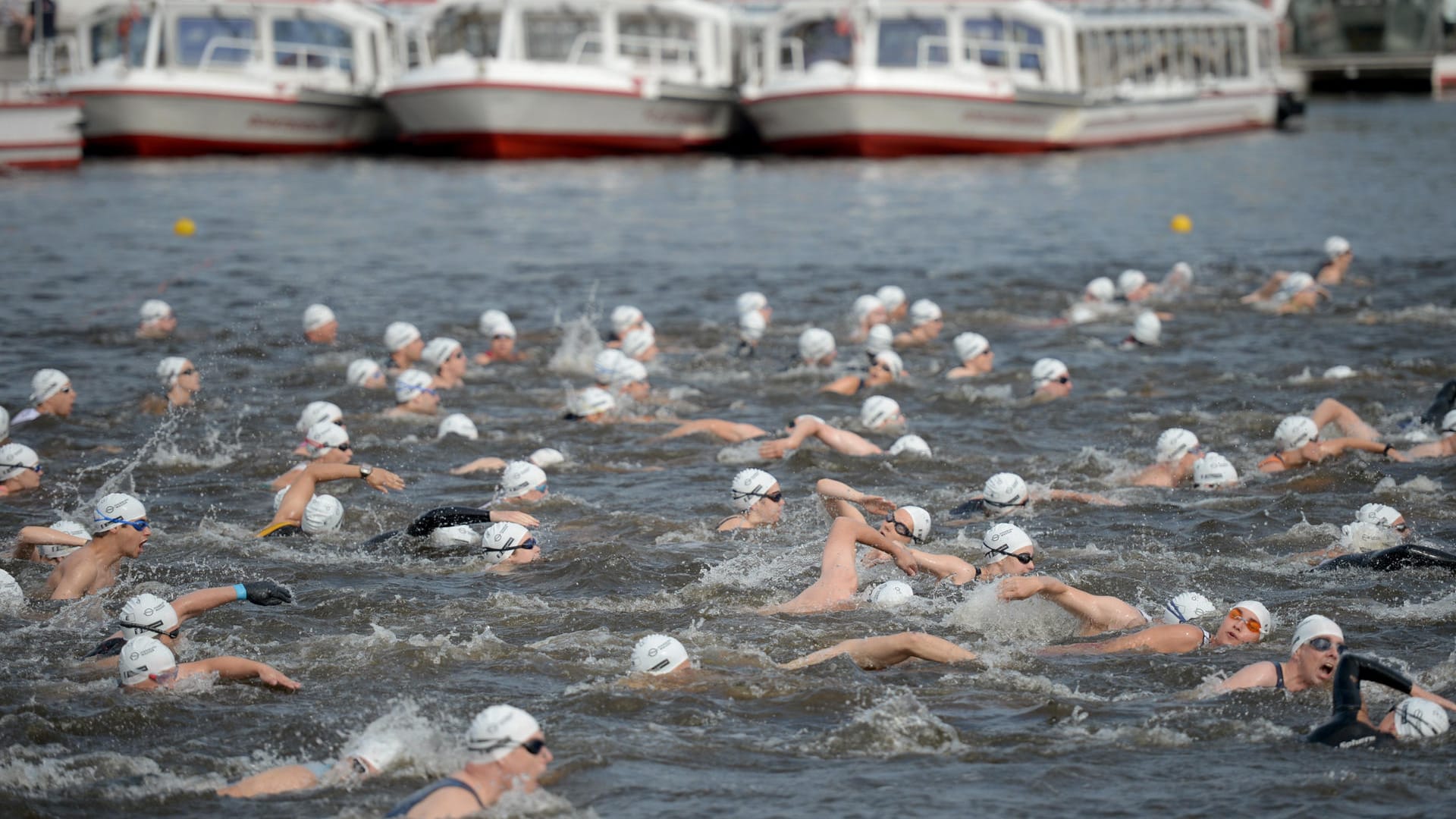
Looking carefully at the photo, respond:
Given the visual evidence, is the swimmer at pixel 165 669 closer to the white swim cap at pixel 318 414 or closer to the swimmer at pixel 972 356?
the white swim cap at pixel 318 414

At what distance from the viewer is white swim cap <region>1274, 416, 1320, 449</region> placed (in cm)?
1520

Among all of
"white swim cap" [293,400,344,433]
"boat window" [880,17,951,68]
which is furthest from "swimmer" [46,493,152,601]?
"boat window" [880,17,951,68]

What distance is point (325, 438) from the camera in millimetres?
14945

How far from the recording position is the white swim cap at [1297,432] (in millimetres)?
15203

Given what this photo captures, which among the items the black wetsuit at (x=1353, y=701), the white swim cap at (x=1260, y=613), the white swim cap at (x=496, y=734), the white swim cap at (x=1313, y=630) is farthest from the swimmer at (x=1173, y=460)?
the white swim cap at (x=496, y=734)

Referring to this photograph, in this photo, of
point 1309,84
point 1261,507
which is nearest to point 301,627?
point 1261,507

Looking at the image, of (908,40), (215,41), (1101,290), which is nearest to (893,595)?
(1101,290)

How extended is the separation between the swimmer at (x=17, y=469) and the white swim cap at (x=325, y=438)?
2524 millimetres

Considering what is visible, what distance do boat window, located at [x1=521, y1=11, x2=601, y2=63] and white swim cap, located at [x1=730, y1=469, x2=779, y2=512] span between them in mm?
35433

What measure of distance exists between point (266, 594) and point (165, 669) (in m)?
1.19

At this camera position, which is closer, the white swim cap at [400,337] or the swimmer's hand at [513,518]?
the swimmer's hand at [513,518]

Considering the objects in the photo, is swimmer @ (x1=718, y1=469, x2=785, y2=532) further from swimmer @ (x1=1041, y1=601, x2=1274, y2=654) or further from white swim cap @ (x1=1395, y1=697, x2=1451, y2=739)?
white swim cap @ (x1=1395, y1=697, x2=1451, y2=739)

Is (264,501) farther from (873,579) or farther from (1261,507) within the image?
(1261,507)

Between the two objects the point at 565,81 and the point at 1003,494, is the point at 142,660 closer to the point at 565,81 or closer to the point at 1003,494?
the point at 1003,494
